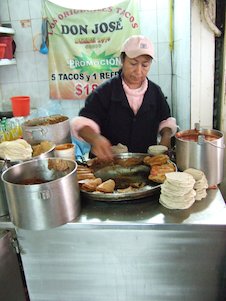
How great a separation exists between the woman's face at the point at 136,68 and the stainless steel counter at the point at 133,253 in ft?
2.70

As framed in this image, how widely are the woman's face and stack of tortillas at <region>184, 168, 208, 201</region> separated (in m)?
0.76

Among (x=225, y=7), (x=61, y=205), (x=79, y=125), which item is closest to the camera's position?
(x=61, y=205)

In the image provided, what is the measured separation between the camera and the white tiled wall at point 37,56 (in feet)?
11.1

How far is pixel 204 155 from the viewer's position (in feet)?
4.13

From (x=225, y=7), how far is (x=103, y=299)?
1603 mm

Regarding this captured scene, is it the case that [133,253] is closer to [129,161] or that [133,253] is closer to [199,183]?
[199,183]

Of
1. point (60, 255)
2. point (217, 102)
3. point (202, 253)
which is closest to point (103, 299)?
point (60, 255)

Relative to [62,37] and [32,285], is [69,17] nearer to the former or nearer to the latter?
[62,37]

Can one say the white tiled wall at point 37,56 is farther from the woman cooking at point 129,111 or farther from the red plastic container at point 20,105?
the woman cooking at point 129,111

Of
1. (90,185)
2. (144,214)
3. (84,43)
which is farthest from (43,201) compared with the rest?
(84,43)

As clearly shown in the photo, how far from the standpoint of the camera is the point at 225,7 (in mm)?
1587

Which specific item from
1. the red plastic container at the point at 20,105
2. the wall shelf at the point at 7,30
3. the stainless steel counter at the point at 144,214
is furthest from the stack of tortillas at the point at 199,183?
the wall shelf at the point at 7,30

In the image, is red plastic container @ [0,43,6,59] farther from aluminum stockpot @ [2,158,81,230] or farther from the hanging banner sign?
aluminum stockpot @ [2,158,81,230]

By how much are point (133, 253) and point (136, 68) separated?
3.46 feet
